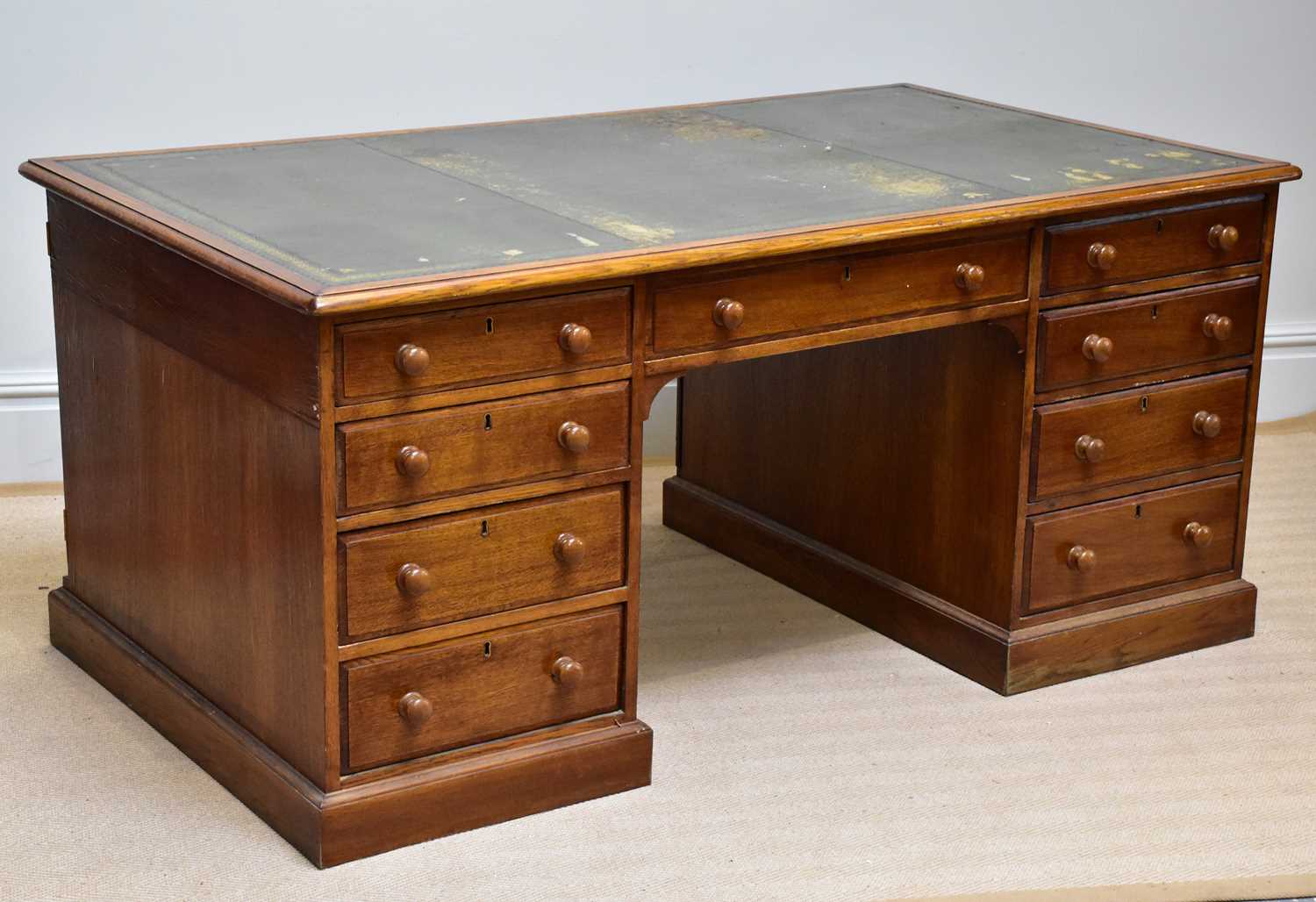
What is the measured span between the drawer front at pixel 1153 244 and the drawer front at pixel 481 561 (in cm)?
83

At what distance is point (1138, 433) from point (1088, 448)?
Answer: 0.12 metres

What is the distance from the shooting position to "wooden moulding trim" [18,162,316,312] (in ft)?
7.74

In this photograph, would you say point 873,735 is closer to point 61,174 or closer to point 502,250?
point 502,250

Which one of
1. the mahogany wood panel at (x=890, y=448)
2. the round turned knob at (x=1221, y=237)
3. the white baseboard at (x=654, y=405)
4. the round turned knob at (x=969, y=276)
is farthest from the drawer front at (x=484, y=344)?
the white baseboard at (x=654, y=405)

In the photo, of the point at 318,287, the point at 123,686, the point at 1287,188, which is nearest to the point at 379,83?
the point at 123,686

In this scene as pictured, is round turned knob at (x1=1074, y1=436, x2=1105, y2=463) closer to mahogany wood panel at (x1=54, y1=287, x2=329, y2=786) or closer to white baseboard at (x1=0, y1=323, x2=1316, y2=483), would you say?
white baseboard at (x1=0, y1=323, x2=1316, y2=483)

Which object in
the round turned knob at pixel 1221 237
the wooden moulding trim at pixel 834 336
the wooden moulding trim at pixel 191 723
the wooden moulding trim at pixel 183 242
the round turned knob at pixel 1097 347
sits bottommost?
the wooden moulding trim at pixel 191 723

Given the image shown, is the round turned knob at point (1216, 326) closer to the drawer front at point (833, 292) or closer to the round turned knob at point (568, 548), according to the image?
the drawer front at point (833, 292)

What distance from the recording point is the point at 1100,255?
300cm

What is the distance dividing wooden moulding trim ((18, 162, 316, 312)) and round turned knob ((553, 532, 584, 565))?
52cm

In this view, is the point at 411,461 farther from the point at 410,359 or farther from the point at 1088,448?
the point at 1088,448

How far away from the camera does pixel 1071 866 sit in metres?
2.63

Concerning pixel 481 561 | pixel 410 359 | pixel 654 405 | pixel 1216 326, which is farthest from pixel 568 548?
pixel 654 405

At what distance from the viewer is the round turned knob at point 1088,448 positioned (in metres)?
3.10
